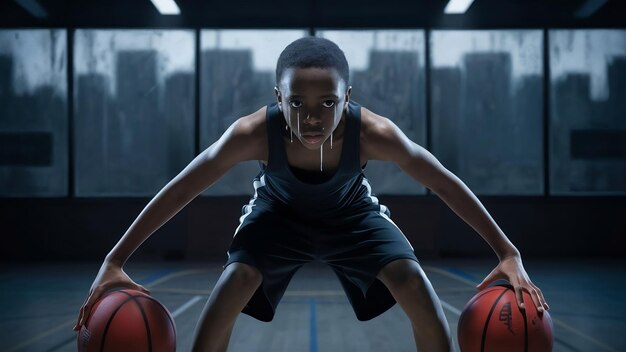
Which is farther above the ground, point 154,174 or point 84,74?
point 84,74

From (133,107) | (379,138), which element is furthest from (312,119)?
(133,107)

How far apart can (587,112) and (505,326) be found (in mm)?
5525

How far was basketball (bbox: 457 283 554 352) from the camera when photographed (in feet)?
5.19

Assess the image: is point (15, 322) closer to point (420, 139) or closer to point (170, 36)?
point (170, 36)

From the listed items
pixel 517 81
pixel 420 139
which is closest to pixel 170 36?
pixel 420 139

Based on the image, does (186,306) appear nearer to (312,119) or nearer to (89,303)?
(89,303)

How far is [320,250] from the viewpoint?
5.71 feet

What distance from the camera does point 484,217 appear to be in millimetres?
1662

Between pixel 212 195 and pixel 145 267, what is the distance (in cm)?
111

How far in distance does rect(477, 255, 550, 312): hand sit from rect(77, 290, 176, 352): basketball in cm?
93

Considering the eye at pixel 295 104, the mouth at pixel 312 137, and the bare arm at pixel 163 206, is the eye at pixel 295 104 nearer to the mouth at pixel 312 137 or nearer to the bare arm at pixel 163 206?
the mouth at pixel 312 137

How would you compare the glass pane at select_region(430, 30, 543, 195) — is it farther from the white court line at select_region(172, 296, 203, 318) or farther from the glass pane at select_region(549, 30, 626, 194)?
the white court line at select_region(172, 296, 203, 318)

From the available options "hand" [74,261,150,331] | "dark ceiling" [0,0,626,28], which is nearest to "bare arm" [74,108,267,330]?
"hand" [74,261,150,331]

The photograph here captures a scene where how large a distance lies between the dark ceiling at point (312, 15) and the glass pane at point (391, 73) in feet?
0.44
